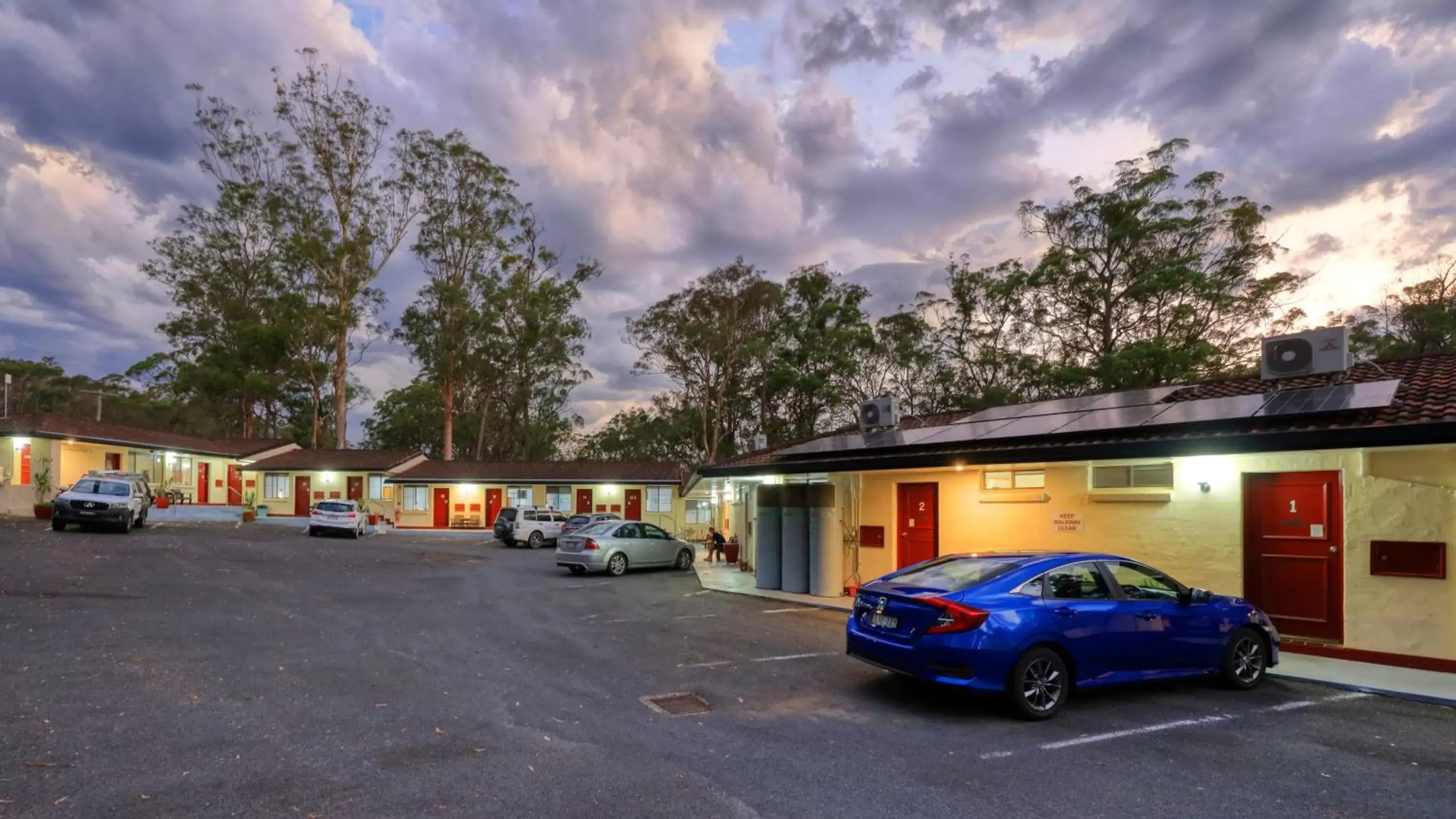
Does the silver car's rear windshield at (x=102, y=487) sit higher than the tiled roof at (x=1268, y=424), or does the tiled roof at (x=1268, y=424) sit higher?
the tiled roof at (x=1268, y=424)

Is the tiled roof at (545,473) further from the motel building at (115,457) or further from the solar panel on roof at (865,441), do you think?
the solar panel on roof at (865,441)

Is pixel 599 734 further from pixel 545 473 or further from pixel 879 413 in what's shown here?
pixel 545 473

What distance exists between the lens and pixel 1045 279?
3344 centimetres

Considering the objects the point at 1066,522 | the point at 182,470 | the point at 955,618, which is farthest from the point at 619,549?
the point at 182,470

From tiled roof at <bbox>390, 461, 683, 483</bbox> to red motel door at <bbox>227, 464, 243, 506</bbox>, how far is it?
9679mm

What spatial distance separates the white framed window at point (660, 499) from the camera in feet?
129

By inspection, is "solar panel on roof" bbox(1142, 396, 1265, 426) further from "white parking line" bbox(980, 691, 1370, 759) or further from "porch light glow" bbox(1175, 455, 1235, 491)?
"white parking line" bbox(980, 691, 1370, 759)

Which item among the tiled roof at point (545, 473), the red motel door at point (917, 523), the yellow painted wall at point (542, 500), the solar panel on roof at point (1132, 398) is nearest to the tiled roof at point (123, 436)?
the tiled roof at point (545, 473)

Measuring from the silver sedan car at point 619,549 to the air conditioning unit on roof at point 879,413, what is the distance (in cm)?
649

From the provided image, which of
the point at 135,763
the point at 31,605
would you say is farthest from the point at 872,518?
the point at 31,605

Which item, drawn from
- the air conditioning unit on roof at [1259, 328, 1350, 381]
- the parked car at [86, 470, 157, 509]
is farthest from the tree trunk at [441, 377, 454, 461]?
the air conditioning unit on roof at [1259, 328, 1350, 381]

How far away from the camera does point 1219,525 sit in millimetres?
10055

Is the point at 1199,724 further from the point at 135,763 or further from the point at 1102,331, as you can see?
the point at 1102,331

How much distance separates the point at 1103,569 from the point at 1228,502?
4118 millimetres
